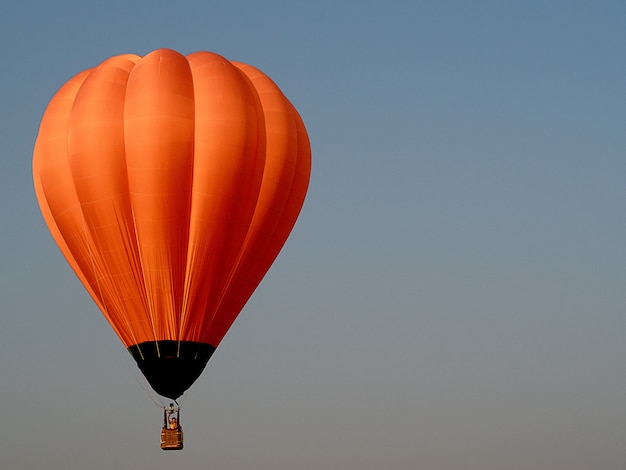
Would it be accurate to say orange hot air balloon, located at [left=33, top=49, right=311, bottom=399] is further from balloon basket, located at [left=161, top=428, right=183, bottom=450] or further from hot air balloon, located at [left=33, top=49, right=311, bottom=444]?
balloon basket, located at [left=161, top=428, right=183, bottom=450]

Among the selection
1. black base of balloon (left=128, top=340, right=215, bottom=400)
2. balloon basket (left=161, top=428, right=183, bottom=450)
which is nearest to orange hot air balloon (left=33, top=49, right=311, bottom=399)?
black base of balloon (left=128, top=340, right=215, bottom=400)

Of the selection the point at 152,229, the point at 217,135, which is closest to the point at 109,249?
the point at 152,229

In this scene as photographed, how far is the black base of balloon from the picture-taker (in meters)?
38.2

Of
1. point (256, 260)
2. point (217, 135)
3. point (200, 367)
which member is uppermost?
point (217, 135)

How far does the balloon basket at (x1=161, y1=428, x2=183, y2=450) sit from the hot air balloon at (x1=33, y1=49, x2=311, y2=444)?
0.80 meters

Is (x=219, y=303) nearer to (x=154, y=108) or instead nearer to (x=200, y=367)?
(x=200, y=367)

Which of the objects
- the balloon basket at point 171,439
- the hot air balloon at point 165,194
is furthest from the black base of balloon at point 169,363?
the balloon basket at point 171,439

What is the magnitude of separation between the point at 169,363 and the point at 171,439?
1.72 metres

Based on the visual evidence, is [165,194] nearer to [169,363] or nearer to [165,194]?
[165,194]

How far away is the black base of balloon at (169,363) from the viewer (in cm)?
3819

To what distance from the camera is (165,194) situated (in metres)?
37.9

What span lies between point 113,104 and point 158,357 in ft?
19.0

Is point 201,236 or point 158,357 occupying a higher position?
point 201,236

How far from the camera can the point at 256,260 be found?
39406mm
